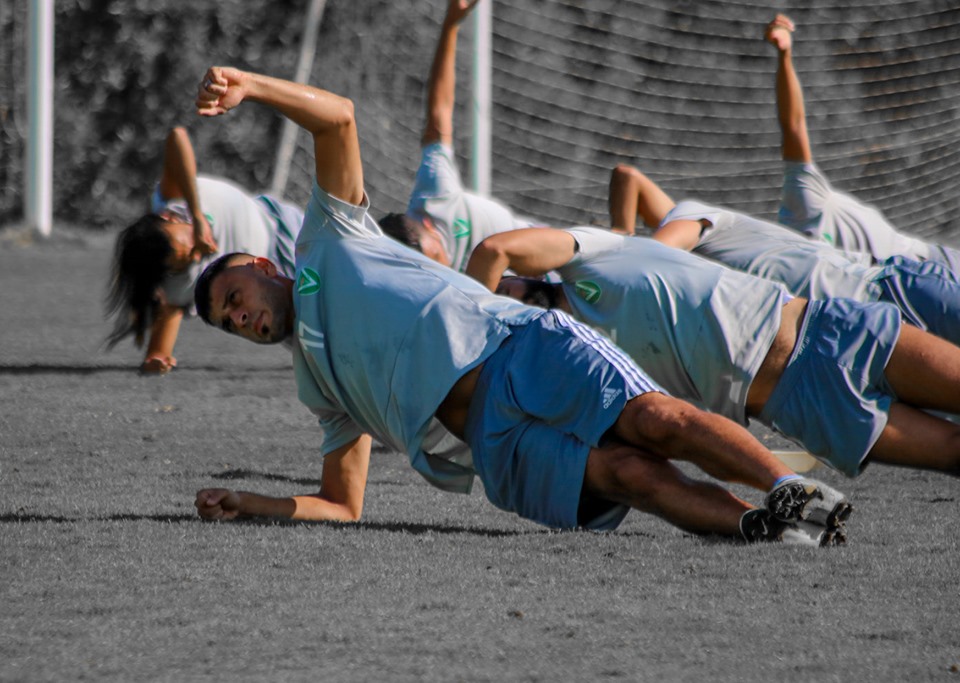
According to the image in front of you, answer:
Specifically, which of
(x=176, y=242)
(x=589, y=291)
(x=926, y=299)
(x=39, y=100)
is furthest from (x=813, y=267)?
(x=39, y=100)

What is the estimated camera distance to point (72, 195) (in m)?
13.0

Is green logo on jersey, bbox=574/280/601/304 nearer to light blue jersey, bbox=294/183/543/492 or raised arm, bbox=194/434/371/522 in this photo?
light blue jersey, bbox=294/183/543/492

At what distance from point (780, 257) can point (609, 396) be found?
4.62 ft

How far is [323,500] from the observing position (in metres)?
3.62

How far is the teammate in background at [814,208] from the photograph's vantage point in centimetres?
541

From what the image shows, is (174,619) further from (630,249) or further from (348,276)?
(630,249)

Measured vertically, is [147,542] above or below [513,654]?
below

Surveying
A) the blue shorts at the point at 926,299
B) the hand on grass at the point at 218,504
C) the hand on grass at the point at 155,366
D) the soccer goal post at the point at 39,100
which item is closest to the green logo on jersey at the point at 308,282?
the hand on grass at the point at 218,504

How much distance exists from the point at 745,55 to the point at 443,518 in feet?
33.0

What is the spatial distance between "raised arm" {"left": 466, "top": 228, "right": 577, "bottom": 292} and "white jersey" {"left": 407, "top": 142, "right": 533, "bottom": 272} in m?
1.76

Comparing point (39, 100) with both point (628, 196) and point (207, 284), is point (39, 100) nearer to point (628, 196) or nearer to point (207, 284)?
point (628, 196)

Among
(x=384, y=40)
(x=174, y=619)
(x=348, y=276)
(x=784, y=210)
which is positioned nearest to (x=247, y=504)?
(x=348, y=276)

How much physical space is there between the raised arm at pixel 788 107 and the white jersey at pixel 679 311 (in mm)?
1630

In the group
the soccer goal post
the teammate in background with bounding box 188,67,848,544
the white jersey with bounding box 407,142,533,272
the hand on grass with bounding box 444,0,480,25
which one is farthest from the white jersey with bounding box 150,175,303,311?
the soccer goal post
